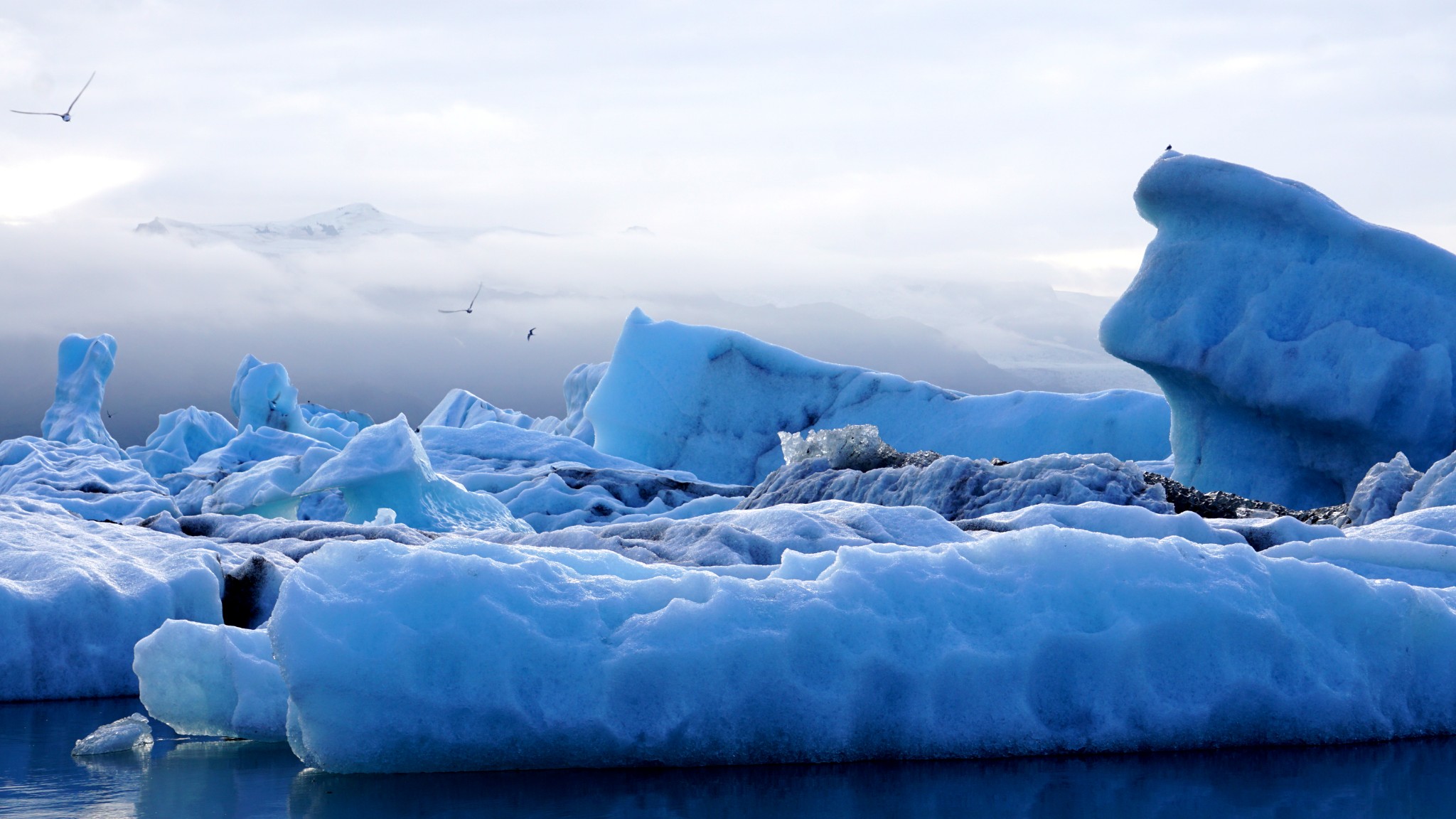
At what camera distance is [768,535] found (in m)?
6.79

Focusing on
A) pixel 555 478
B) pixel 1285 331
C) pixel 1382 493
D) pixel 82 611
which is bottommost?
pixel 555 478

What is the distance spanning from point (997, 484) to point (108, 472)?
60.2 feet

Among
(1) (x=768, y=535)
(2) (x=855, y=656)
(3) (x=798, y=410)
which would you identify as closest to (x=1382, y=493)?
(1) (x=768, y=535)

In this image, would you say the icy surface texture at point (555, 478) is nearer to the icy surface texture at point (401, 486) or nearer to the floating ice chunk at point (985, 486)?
the icy surface texture at point (401, 486)

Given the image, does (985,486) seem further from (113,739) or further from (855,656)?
(113,739)

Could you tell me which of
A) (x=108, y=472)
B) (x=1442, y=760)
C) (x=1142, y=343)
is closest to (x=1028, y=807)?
(x=1442, y=760)

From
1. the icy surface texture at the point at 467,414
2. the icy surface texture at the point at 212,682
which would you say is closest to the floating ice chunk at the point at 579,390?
the icy surface texture at the point at 467,414

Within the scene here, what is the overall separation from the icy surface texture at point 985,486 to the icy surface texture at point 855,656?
5224 mm

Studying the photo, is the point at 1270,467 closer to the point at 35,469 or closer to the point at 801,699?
the point at 801,699

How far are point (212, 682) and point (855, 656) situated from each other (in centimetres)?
251

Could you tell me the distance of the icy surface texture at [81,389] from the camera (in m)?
32.9

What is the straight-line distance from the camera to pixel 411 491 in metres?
13.9

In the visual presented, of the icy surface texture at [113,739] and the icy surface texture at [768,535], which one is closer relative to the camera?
the icy surface texture at [113,739]

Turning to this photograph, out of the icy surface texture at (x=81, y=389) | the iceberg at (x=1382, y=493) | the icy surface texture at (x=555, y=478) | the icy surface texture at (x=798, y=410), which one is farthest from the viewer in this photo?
the icy surface texture at (x=81, y=389)
